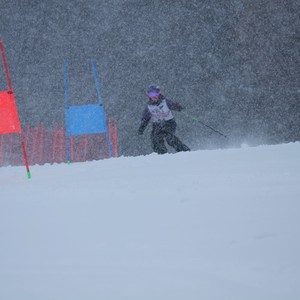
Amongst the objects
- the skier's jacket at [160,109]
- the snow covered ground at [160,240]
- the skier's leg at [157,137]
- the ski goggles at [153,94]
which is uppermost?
the snow covered ground at [160,240]

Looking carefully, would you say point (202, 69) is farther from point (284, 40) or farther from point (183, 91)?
point (284, 40)

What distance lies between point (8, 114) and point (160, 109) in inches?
88.1

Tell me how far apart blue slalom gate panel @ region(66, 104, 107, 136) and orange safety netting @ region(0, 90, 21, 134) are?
2229 mm

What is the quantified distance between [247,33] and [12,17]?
15.0ft

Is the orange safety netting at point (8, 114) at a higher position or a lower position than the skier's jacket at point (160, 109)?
higher

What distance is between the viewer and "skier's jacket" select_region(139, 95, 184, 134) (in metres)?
5.35

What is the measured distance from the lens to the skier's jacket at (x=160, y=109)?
5.35 meters

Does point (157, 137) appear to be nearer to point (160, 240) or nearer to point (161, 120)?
point (161, 120)

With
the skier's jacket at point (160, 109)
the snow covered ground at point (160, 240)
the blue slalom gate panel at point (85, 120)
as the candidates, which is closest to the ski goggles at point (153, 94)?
the skier's jacket at point (160, 109)

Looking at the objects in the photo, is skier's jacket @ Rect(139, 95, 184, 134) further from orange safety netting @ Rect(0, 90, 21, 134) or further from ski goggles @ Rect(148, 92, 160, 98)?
orange safety netting @ Rect(0, 90, 21, 134)

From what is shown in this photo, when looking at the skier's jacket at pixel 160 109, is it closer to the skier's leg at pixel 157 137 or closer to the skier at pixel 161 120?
the skier at pixel 161 120

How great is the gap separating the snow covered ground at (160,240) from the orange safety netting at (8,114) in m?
1.34

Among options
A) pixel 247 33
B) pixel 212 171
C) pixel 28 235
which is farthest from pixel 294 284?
pixel 247 33

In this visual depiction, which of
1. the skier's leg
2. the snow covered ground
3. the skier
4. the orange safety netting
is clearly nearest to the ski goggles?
the skier
